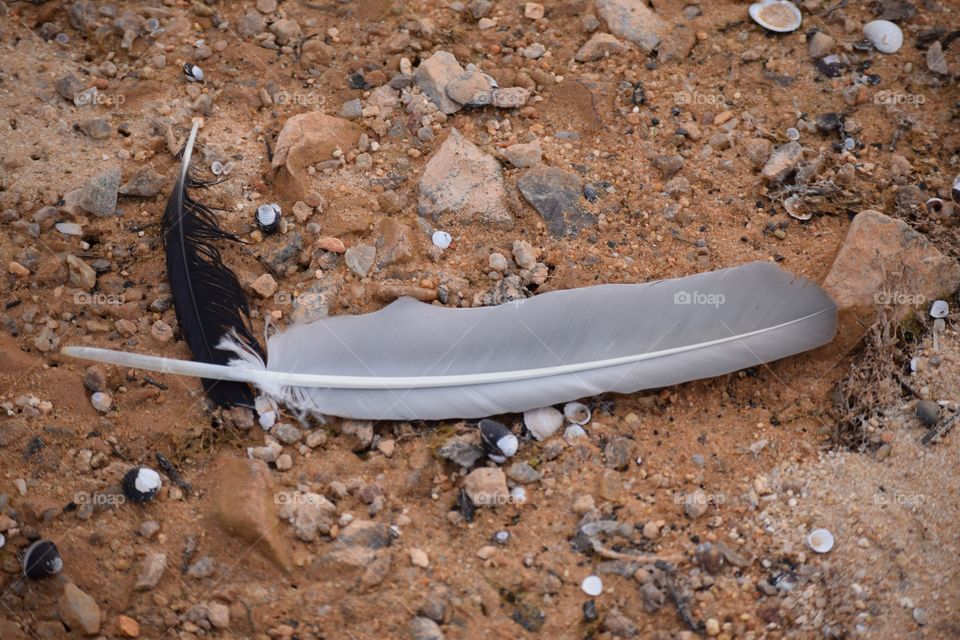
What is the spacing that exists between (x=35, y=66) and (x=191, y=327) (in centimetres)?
253

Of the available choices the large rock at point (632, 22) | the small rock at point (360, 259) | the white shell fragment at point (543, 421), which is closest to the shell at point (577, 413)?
the white shell fragment at point (543, 421)

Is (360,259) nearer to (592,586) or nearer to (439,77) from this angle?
(439,77)

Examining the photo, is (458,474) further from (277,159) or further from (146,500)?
(277,159)

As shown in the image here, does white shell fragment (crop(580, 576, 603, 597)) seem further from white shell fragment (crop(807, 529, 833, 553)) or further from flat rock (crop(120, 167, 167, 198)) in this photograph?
flat rock (crop(120, 167, 167, 198))

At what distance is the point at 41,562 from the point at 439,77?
3663 mm

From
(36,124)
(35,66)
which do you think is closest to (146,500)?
(36,124)

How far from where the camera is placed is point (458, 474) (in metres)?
4.21

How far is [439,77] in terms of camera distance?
545 cm

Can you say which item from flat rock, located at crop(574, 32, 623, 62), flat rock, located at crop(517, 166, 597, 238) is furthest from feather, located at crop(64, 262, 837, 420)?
flat rock, located at crop(574, 32, 623, 62)

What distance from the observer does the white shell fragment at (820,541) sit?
3.93m

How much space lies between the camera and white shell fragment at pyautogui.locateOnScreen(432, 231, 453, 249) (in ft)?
16.0

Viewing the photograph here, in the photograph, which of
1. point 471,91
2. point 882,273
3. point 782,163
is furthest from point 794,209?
point 471,91

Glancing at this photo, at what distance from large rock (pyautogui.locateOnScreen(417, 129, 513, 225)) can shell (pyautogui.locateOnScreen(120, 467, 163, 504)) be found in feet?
7.05

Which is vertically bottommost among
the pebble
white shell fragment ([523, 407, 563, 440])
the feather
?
white shell fragment ([523, 407, 563, 440])
